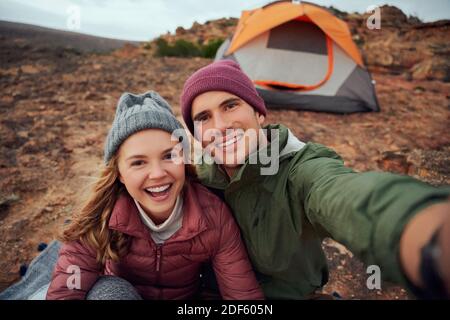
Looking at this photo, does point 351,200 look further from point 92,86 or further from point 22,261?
point 92,86

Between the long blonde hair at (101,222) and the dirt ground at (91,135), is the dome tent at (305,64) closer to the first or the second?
the dirt ground at (91,135)

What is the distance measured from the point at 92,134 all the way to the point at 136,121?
143 inches

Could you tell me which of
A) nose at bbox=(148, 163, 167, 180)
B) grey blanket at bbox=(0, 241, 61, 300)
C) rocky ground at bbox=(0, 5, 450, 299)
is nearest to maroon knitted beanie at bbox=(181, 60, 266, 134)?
nose at bbox=(148, 163, 167, 180)

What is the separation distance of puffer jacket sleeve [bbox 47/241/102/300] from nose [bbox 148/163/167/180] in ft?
1.75

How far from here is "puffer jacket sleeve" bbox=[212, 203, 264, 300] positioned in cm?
168

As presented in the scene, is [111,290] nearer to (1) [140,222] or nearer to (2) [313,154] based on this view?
(1) [140,222]

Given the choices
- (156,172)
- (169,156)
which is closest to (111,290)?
(156,172)

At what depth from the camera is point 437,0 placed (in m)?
8.05

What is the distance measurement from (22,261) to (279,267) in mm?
2252

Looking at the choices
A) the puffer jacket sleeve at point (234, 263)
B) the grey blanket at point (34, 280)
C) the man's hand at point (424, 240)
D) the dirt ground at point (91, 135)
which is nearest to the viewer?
the man's hand at point (424, 240)

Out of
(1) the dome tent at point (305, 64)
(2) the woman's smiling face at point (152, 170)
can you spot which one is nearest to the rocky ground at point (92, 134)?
(1) the dome tent at point (305, 64)

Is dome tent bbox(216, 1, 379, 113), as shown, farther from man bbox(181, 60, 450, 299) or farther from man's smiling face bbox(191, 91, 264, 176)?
man's smiling face bbox(191, 91, 264, 176)

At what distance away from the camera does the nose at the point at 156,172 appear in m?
1.57
